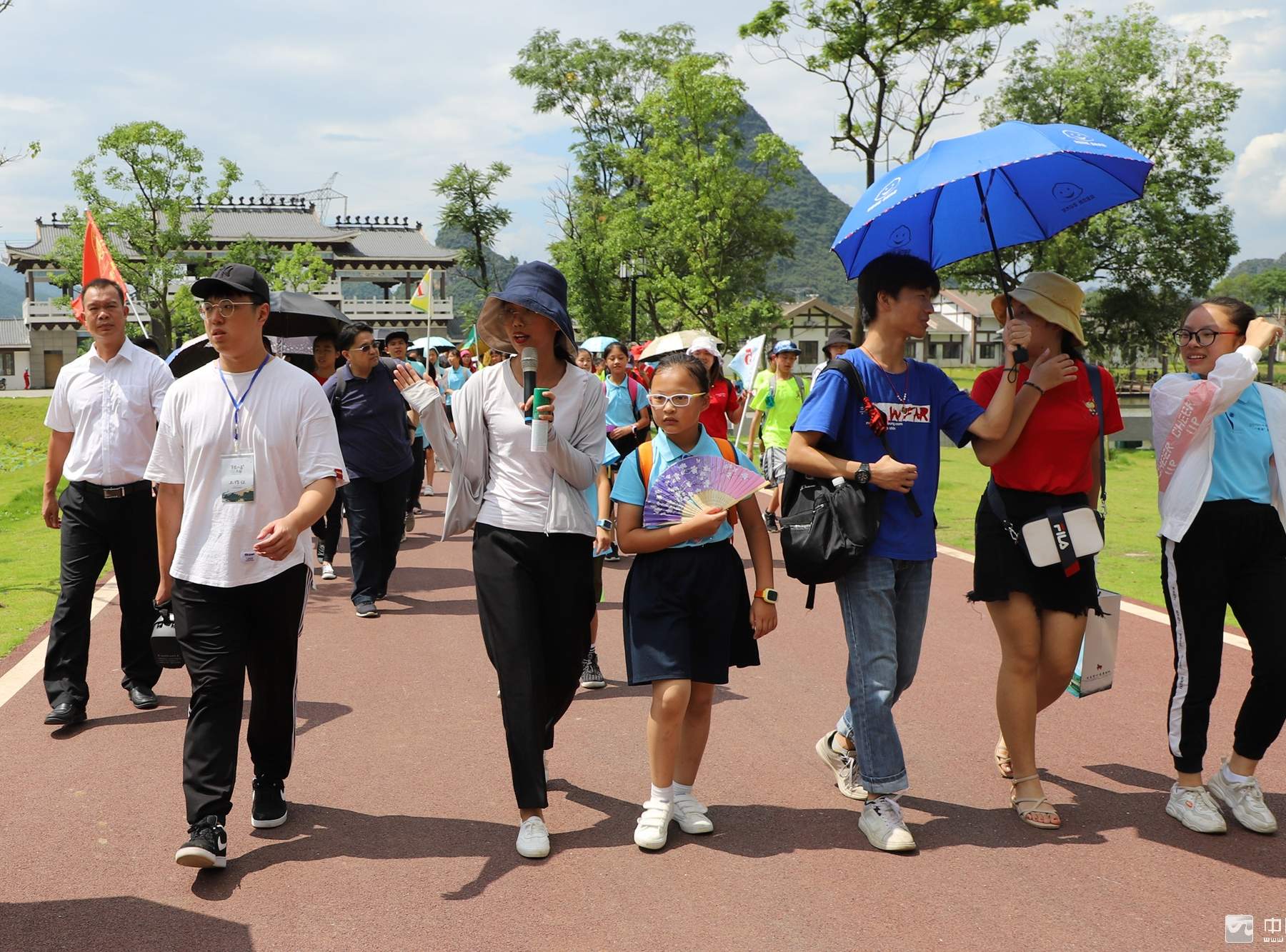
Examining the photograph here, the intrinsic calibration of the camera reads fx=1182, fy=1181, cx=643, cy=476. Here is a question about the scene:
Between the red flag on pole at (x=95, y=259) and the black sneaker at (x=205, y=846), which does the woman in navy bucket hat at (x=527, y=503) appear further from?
the red flag on pole at (x=95, y=259)

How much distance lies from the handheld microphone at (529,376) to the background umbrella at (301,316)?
535 cm

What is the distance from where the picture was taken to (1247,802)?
425cm

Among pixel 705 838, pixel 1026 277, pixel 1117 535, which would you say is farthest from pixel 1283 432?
pixel 1117 535

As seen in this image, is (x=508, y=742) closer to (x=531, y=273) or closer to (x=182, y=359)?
(x=531, y=273)

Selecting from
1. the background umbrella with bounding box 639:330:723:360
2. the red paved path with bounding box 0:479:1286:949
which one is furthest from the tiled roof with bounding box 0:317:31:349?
the red paved path with bounding box 0:479:1286:949

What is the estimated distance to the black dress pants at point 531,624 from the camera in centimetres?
411

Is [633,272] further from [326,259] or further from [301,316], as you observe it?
[326,259]

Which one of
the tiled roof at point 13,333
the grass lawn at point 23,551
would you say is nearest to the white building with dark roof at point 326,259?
the tiled roof at point 13,333

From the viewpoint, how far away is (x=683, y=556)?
4.19 m

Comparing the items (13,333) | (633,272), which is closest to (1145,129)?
(633,272)

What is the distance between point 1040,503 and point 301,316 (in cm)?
676

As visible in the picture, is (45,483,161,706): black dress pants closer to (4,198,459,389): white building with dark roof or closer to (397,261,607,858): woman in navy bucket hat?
(397,261,607,858): woman in navy bucket hat

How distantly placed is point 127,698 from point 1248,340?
5.47 metres

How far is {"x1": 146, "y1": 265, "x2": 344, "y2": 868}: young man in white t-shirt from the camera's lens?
4031 millimetres
